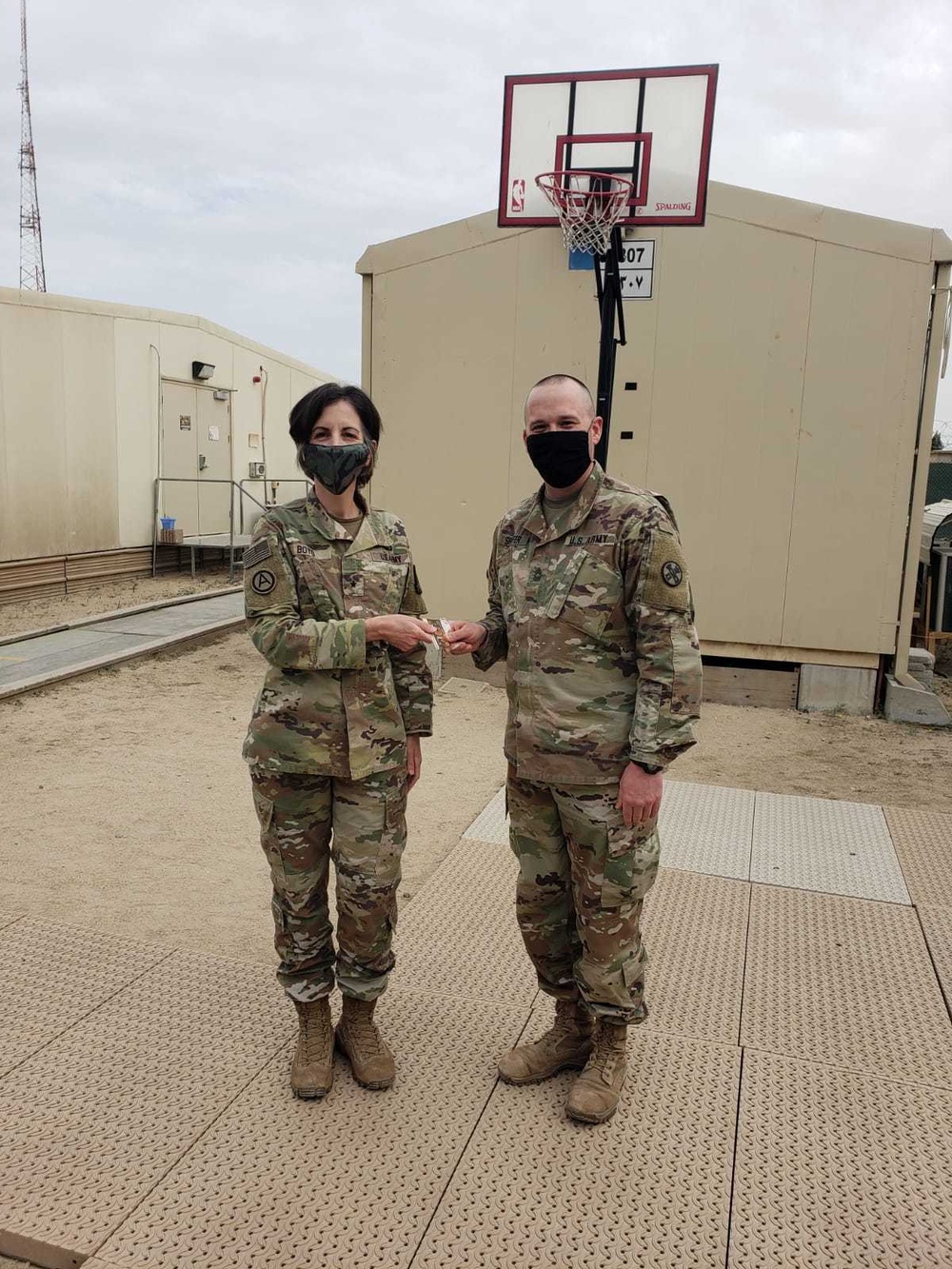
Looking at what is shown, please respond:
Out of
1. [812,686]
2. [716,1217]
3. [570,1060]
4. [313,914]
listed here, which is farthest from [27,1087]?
[812,686]

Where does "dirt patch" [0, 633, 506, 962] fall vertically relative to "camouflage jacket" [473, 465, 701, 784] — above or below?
below

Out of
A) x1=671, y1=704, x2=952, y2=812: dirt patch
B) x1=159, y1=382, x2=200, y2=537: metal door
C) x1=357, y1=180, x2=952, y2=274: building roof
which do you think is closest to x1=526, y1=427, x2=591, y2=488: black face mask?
x1=671, y1=704, x2=952, y2=812: dirt patch

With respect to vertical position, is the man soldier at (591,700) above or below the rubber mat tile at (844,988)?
above

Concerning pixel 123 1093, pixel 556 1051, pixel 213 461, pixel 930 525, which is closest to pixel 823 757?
pixel 556 1051

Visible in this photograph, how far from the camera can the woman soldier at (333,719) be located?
2.20m

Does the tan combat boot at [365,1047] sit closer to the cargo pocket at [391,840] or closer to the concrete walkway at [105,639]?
the cargo pocket at [391,840]

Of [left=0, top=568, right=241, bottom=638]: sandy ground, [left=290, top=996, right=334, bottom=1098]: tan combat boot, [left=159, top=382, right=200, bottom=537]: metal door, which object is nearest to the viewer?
[left=290, top=996, right=334, bottom=1098]: tan combat boot

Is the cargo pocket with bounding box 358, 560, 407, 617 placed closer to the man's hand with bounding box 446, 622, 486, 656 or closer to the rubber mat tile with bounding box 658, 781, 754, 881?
the man's hand with bounding box 446, 622, 486, 656

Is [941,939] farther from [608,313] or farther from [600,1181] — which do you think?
[608,313]

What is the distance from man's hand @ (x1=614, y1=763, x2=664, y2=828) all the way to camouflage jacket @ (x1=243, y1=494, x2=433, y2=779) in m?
0.57

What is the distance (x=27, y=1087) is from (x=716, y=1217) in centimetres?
168

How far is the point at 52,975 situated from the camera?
2867 mm

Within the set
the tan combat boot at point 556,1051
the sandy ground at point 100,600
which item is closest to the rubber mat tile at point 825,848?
the tan combat boot at point 556,1051

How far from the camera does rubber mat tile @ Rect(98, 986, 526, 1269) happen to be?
185 centimetres
